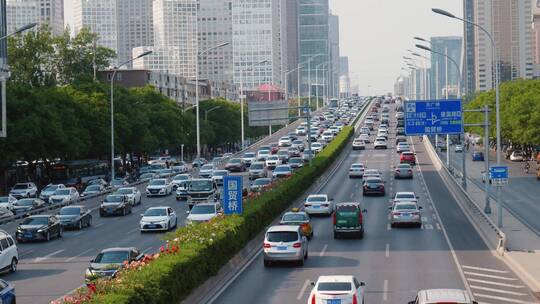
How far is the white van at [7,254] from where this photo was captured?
32125 mm

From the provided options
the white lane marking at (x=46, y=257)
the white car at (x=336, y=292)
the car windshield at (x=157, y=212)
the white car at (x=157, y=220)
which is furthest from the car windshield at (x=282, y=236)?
the car windshield at (x=157, y=212)

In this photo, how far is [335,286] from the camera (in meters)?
21.9

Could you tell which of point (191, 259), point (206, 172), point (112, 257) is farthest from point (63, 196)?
point (191, 259)

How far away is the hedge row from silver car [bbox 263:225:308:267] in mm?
1279

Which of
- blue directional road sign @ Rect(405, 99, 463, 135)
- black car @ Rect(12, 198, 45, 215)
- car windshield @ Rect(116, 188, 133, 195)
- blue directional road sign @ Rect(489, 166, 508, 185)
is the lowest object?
black car @ Rect(12, 198, 45, 215)

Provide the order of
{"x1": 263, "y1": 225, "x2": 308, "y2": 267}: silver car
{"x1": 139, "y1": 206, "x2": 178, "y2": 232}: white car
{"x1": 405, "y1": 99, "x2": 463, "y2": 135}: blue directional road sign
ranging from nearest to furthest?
{"x1": 263, "y1": 225, "x2": 308, "y2": 267}: silver car → {"x1": 139, "y1": 206, "x2": 178, "y2": 232}: white car → {"x1": 405, "y1": 99, "x2": 463, "y2": 135}: blue directional road sign

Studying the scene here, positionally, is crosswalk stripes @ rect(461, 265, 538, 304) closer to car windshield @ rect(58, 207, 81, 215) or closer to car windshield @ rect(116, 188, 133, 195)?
car windshield @ rect(58, 207, 81, 215)

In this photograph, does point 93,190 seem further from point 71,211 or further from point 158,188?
point 71,211

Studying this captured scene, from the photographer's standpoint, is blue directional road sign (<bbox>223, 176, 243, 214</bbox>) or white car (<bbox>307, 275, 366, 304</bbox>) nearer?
white car (<bbox>307, 275, 366, 304</bbox>)

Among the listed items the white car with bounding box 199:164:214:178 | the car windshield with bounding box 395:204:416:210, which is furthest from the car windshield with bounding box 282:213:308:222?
the white car with bounding box 199:164:214:178

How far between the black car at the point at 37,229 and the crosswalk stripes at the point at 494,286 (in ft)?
68.5

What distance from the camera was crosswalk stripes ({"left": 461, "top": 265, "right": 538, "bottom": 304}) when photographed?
25.4m

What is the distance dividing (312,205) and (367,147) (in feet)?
206

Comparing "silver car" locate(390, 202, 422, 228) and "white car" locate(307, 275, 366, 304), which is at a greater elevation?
"white car" locate(307, 275, 366, 304)
